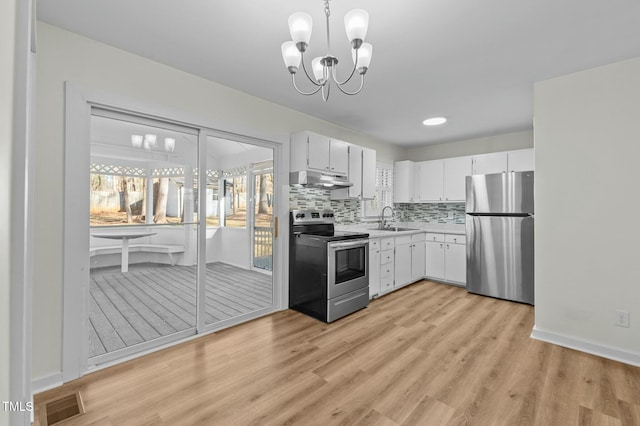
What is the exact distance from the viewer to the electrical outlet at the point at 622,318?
2.46 meters

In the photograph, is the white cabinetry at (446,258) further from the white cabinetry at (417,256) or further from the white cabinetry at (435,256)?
the white cabinetry at (417,256)

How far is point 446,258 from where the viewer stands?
4875 millimetres

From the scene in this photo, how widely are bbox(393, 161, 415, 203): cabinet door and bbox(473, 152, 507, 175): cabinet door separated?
112 centimetres

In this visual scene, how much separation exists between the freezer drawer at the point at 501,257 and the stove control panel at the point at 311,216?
211 cm

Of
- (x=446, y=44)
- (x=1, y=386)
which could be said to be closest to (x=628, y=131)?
(x=446, y=44)

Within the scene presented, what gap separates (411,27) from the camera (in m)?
2.03

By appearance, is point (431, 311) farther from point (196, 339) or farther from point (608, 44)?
point (608, 44)

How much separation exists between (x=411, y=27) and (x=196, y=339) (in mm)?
3258

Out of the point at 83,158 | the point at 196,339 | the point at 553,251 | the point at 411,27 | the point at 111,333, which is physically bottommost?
the point at 196,339

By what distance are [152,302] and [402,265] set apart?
11.3 ft

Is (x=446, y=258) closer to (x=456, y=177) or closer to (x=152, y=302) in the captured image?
(x=456, y=177)

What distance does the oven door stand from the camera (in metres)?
3.26

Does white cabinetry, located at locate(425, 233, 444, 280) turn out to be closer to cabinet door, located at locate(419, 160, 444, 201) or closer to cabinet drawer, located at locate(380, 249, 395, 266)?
cabinet door, located at locate(419, 160, 444, 201)

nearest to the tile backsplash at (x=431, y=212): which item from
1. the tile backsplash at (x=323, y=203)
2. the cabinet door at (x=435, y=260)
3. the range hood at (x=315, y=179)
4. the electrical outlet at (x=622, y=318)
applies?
the cabinet door at (x=435, y=260)
